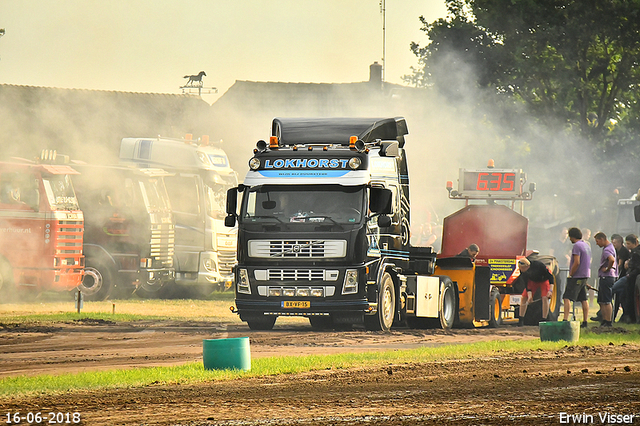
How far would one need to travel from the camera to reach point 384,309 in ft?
63.6

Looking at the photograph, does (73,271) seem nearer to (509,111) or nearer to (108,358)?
(108,358)

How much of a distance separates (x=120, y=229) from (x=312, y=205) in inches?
432

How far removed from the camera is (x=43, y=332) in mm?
18859

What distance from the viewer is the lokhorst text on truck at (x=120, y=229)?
90.5 feet

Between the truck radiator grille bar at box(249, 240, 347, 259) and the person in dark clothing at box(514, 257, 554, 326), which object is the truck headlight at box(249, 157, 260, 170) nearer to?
the truck radiator grille bar at box(249, 240, 347, 259)

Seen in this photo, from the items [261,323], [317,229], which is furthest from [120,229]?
[317,229]

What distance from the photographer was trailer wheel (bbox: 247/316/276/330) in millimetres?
19828

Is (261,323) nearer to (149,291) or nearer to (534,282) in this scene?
(534,282)

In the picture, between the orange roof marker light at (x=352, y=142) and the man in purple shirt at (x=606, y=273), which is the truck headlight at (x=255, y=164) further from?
the man in purple shirt at (x=606, y=273)

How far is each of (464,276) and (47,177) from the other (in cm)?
1109

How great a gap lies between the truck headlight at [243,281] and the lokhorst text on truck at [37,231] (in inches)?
338

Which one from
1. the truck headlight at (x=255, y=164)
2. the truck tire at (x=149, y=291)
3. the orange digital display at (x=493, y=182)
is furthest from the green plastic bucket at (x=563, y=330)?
the truck tire at (x=149, y=291)

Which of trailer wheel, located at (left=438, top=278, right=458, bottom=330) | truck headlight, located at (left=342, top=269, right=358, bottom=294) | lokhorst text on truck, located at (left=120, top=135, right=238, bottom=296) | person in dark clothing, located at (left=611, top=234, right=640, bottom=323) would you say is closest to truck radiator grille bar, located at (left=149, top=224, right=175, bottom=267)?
lokhorst text on truck, located at (left=120, top=135, right=238, bottom=296)

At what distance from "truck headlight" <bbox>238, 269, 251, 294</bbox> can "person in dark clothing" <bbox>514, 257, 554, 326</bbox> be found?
23.9 ft
